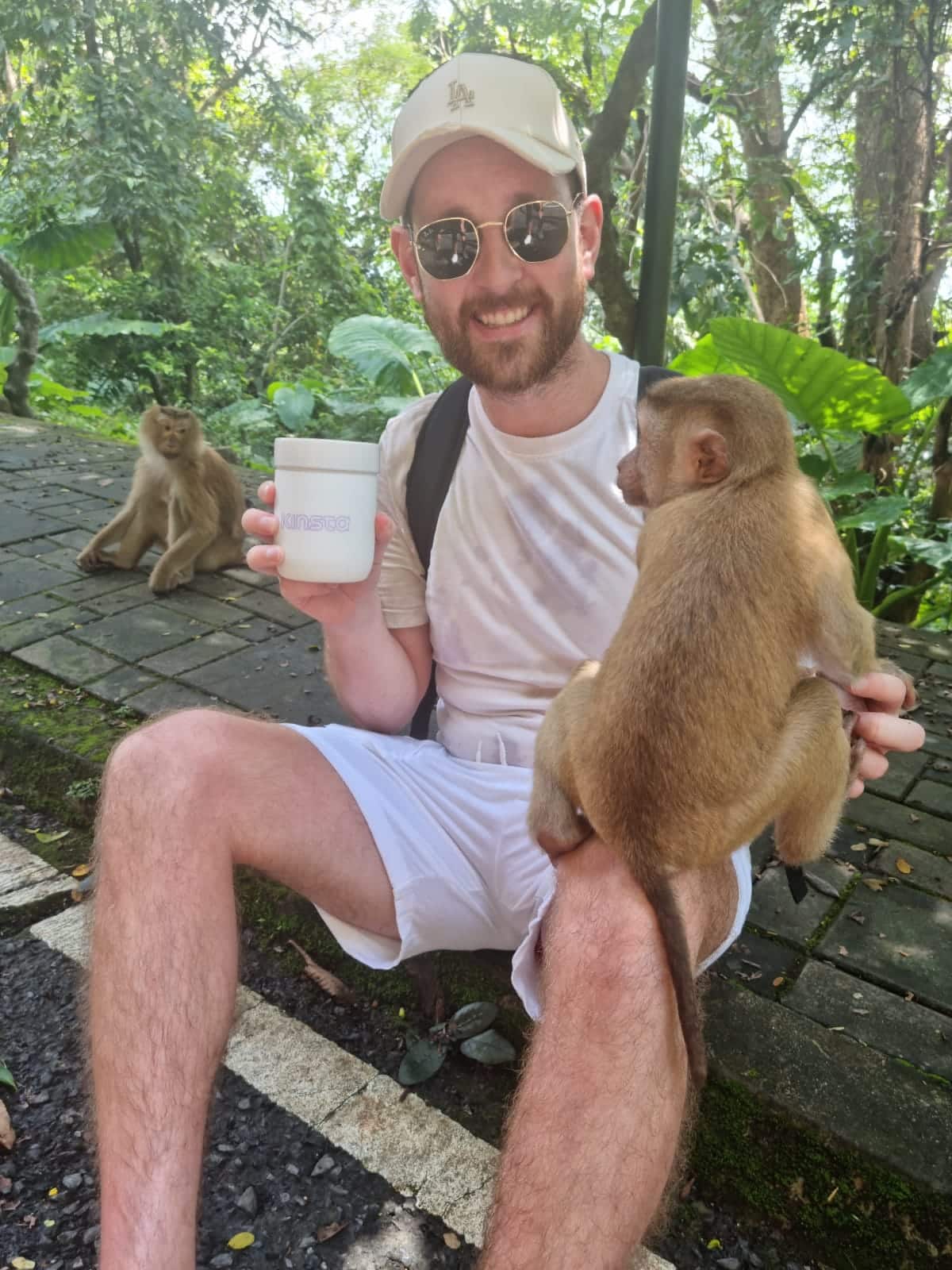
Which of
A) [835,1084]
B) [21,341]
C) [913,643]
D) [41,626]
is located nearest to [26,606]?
[41,626]

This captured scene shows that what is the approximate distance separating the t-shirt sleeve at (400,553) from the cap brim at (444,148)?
53 cm

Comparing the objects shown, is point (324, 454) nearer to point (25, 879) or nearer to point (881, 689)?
point (881, 689)

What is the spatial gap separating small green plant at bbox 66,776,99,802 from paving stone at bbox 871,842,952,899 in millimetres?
2450

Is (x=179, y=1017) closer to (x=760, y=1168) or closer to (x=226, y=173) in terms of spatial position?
(x=760, y=1168)

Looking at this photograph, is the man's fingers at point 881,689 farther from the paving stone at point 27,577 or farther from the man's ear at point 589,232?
the paving stone at point 27,577

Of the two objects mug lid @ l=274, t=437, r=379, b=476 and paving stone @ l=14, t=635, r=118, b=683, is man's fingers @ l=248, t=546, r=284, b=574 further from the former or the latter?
paving stone @ l=14, t=635, r=118, b=683

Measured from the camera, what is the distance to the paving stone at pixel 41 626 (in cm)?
400

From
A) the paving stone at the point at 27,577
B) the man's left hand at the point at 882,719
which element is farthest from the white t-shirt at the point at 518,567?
the paving stone at the point at 27,577

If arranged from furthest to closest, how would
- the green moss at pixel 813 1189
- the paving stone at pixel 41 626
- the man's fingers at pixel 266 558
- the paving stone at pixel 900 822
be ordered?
1. the paving stone at pixel 41 626
2. the paving stone at pixel 900 822
3. the green moss at pixel 813 1189
4. the man's fingers at pixel 266 558

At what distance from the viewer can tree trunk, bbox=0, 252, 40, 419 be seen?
31.2 ft

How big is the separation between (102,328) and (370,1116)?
1042cm

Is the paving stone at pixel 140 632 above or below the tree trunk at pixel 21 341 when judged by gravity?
below

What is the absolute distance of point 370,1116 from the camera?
1986 millimetres

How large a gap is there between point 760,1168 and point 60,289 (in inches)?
571
